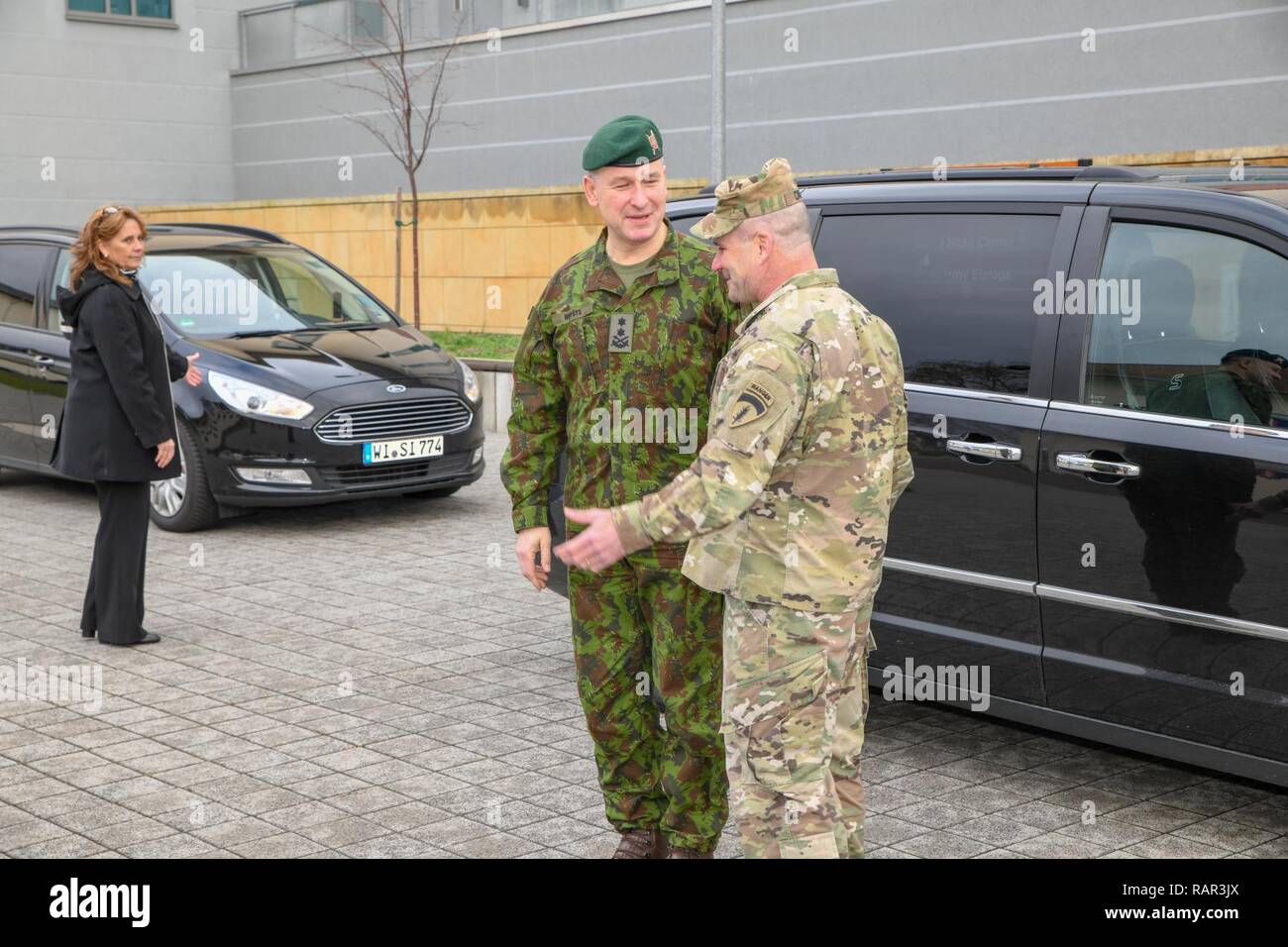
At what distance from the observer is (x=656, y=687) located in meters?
4.32

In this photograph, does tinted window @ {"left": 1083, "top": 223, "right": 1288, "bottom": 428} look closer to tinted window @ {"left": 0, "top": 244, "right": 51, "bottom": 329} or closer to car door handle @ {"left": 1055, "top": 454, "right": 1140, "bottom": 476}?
car door handle @ {"left": 1055, "top": 454, "right": 1140, "bottom": 476}

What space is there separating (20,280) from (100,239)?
14.8 ft

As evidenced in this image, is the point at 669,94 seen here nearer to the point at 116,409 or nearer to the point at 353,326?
the point at 353,326

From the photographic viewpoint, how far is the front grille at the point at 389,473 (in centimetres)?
975

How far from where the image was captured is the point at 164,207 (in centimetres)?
2841

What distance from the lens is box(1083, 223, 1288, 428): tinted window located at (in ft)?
15.0

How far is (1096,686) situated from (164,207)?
2623 centimetres

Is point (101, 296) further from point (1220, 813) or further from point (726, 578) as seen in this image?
point (1220, 813)

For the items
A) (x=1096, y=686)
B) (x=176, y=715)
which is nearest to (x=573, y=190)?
(x=176, y=715)

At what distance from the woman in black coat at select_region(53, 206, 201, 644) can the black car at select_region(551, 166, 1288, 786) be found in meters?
3.37

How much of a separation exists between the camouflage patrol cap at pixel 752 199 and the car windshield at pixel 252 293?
288 inches
